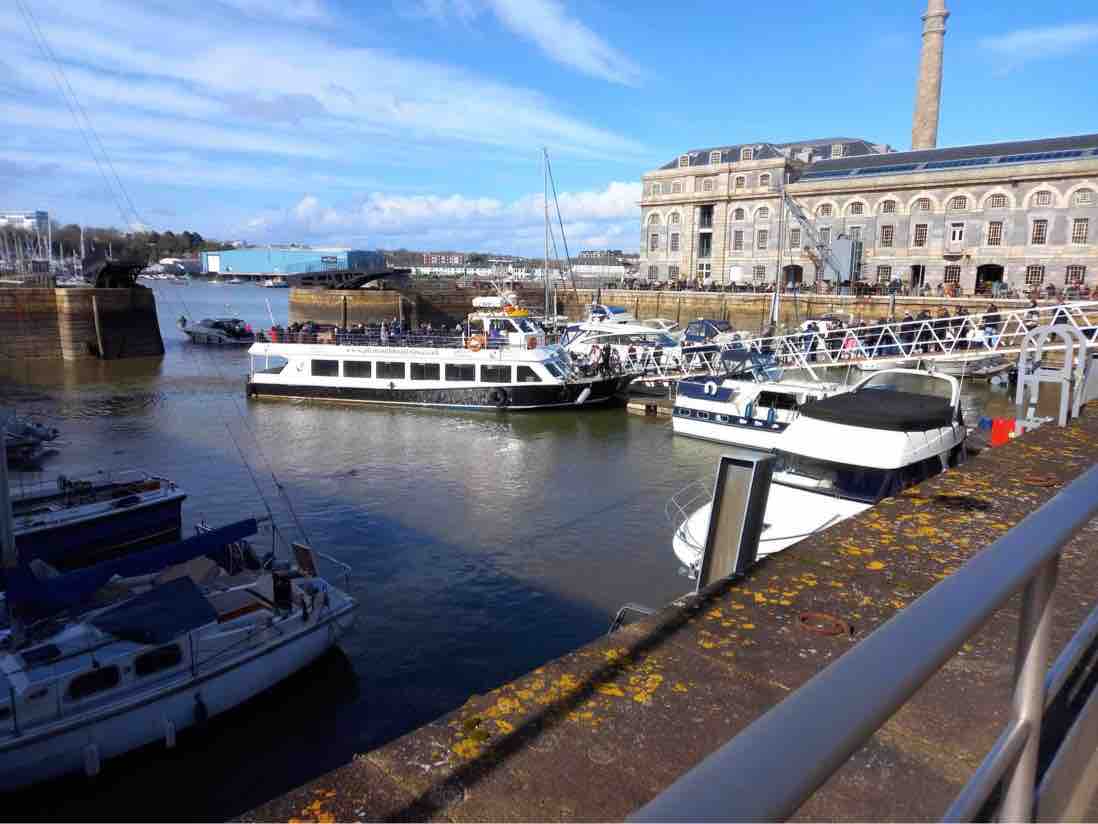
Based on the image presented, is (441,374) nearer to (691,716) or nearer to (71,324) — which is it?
(71,324)

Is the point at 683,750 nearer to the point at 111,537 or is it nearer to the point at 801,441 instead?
the point at 801,441

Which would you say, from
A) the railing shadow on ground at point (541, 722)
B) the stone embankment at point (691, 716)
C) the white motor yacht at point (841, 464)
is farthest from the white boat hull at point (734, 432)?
the railing shadow on ground at point (541, 722)

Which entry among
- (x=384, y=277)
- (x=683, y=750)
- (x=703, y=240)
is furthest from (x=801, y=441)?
(x=384, y=277)

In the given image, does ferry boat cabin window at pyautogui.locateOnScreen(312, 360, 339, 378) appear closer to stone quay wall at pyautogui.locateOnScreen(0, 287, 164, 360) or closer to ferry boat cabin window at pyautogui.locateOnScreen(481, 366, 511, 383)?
ferry boat cabin window at pyautogui.locateOnScreen(481, 366, 511, 383)

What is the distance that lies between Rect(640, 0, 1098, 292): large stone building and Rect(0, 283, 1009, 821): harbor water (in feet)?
100

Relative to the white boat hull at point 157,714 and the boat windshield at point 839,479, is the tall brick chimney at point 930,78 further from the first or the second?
the white boat hull at point 157,714

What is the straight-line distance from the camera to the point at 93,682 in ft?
30.6

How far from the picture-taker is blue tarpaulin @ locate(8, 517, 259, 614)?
32.6 ft

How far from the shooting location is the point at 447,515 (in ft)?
61.1

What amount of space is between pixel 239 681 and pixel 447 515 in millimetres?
8401

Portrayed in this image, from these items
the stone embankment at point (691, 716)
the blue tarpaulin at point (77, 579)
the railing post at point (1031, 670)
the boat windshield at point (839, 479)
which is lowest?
the blue tarpaulin at point (77, 579)

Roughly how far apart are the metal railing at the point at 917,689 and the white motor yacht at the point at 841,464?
34.1ft

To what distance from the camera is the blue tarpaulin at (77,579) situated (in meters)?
9.94

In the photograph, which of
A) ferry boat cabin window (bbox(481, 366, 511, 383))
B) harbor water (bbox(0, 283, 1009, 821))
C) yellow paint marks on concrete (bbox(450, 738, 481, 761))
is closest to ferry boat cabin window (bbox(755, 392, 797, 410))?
harbor water (bbox(0, 283, 1009, 821))
